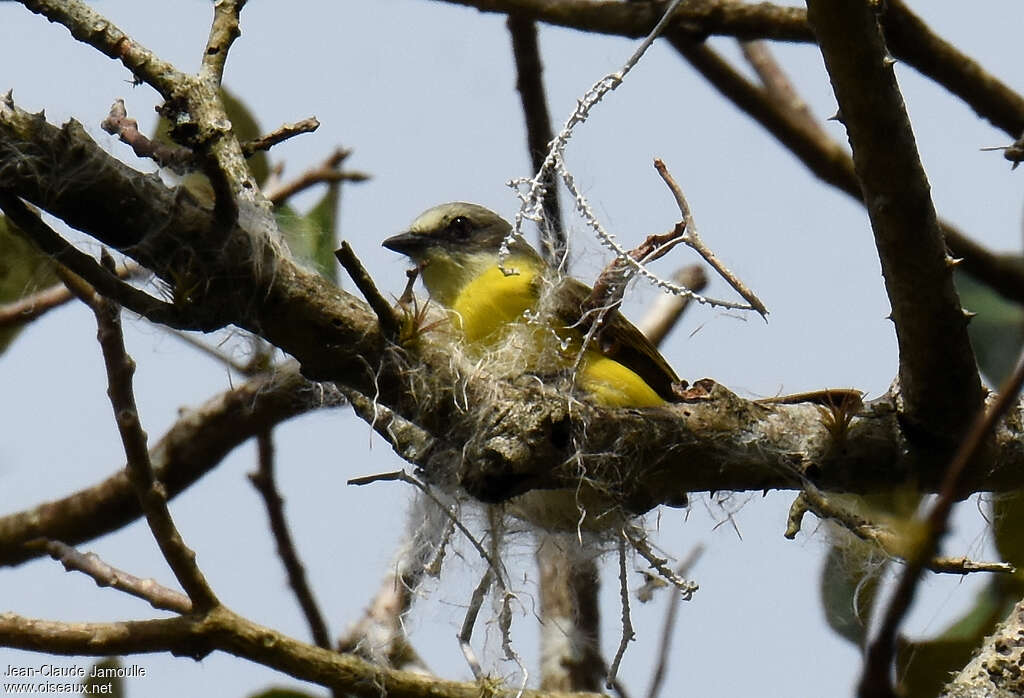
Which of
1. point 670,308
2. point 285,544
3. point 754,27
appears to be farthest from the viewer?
point 670,308

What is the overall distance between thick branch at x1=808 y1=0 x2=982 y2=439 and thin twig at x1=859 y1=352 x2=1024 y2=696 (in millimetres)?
1194

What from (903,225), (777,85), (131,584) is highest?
(777,85)

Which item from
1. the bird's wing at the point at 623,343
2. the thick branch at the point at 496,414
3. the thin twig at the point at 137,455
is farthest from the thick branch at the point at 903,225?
the thin twig at the point at 137,455

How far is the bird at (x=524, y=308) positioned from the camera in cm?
282

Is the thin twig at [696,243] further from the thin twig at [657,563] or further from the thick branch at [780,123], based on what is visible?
the thick branch at [780,123]

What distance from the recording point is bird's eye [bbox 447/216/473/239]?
3.88 meters

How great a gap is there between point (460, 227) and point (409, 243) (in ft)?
0.57

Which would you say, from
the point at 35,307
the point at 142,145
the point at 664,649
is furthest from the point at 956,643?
the point at 35,307

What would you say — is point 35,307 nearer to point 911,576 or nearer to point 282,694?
point 282,694

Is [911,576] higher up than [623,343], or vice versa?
[623,343]

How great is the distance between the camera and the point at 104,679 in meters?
3.17

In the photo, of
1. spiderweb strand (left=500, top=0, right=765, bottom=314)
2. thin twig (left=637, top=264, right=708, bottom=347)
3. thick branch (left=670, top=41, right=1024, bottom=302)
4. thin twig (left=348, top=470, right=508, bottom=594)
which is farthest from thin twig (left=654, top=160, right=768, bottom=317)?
thin twig (left=637, top=264, right=708, bottom=347)

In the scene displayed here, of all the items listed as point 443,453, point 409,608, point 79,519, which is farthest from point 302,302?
point 79,519

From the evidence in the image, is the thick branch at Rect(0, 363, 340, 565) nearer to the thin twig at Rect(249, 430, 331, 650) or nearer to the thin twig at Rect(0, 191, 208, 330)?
the thin twig at Rect(249, 430, 331, 650)
